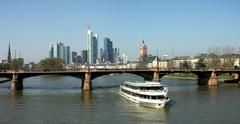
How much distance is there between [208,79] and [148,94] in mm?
62495

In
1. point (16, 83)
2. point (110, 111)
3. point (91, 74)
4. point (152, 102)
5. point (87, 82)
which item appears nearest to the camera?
point (110, 111)

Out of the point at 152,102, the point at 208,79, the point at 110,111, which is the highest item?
the point at 208,79

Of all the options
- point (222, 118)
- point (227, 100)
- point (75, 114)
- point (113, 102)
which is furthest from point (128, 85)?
point (222, 118)

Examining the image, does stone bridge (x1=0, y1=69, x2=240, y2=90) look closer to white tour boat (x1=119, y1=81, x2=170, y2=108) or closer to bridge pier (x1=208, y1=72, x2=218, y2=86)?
bridge pier (x1=208, y1=72, x2=218, y2=86)

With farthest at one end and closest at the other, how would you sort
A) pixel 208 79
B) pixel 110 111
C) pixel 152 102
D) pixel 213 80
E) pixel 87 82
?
1. pixel 208 79
2. pixel 213 80
3. pixel 87 82
4. pixel 152 102
5. pixel 110 111

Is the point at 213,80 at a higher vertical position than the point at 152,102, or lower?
higher

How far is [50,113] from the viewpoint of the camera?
63.4 meters

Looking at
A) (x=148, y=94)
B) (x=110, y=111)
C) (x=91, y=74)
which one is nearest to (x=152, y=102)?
(x=148, y=94)

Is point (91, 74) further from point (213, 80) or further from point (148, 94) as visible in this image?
point (148, 94)

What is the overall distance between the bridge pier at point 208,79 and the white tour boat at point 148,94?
46780 millimetres

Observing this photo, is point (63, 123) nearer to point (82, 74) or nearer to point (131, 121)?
point (131, 121)

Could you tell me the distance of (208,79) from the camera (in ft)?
429

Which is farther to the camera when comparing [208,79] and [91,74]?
[208,79]

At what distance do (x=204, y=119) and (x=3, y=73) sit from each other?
63.2 m
